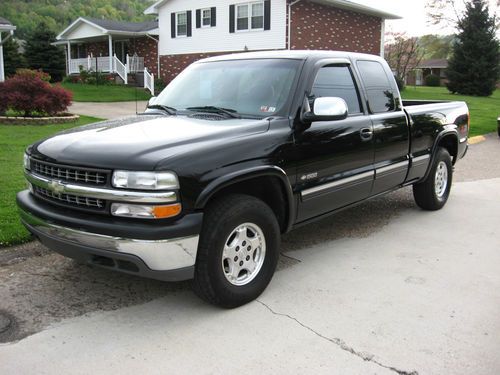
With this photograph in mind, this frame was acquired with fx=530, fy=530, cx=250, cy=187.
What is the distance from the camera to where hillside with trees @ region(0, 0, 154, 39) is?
224 feet

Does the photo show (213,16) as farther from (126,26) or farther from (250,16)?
(126,26)

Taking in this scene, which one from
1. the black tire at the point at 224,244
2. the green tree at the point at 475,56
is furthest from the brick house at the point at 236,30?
the black tire at the point at 224,244

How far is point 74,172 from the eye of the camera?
3.61 metres

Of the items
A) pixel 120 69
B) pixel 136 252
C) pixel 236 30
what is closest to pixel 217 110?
pixel 136 252

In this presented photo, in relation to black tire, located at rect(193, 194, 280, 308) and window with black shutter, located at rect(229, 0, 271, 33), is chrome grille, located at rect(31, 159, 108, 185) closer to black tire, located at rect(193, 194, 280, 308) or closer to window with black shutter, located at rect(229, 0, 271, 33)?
black tire, located at rect(193, 194, 280, 308)

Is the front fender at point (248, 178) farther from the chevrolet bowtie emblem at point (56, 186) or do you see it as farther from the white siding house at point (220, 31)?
the white siding house at point (220, 31)

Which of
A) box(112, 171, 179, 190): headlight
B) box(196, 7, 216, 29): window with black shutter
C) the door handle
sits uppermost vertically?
box(196, 7, 216, 29): window with black shutter

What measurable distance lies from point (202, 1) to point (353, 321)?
2642cm

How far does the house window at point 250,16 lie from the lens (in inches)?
1012

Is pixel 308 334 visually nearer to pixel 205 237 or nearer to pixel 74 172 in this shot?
pixel 205 237

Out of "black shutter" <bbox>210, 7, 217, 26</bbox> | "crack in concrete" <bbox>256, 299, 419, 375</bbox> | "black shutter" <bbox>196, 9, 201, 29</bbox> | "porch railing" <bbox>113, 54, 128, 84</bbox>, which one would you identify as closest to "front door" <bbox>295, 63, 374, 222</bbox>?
"crack in concrete" <bbox>256, 299, 419, 375</bbox>

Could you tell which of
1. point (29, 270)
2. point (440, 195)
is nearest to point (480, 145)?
point (440, 195)

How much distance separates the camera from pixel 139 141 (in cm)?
367

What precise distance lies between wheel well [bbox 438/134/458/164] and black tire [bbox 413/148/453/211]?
136 millimetres
